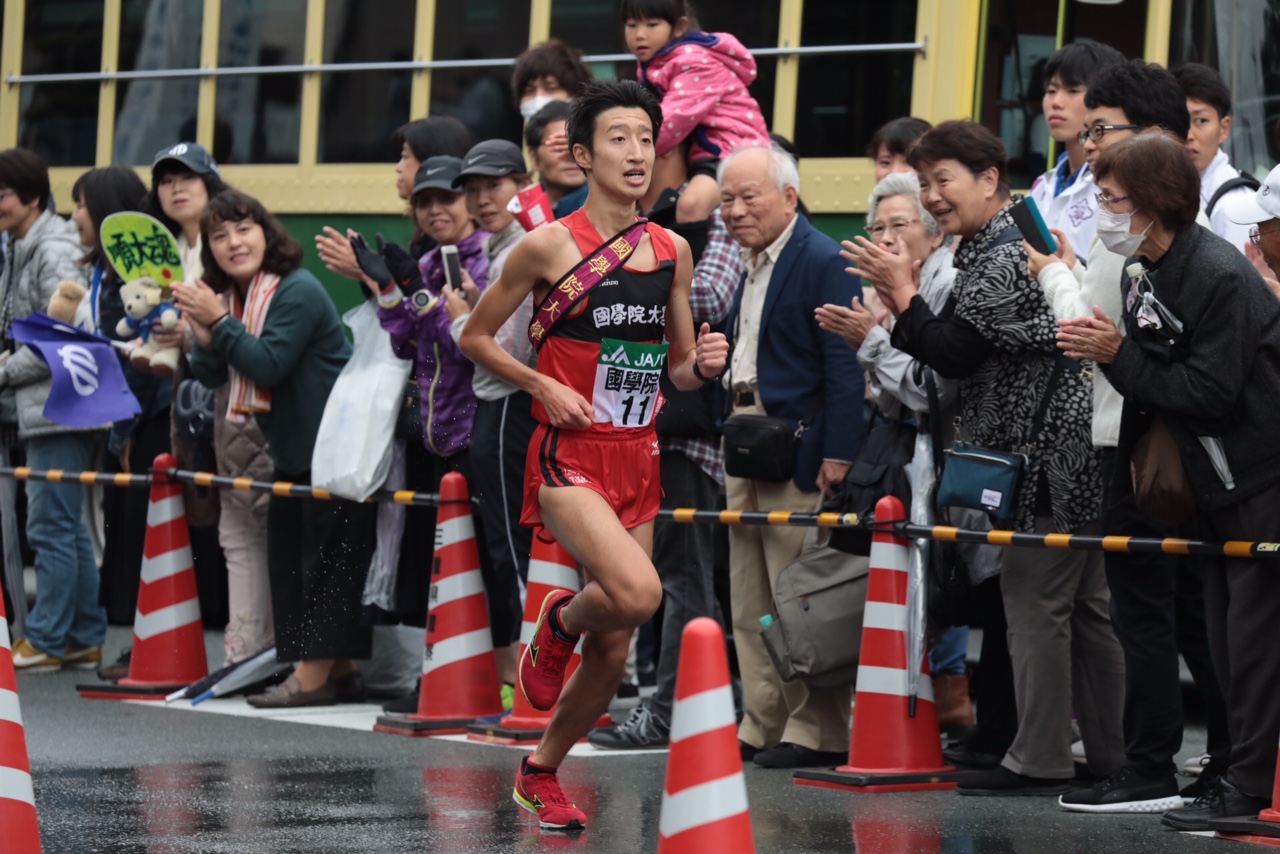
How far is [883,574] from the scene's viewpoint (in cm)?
758

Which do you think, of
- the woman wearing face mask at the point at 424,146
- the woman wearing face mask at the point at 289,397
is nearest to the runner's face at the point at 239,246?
the woman wearing face mask at the point at 289,397

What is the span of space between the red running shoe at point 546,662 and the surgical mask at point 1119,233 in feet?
6.62

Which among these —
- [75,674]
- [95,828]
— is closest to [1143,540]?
[95,828]

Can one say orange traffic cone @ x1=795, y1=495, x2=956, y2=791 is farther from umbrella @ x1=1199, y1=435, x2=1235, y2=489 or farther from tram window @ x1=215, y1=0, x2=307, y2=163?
tram window @ x1=215, y1=0, x2=307, y2=163

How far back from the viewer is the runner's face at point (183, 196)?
10.7 metres

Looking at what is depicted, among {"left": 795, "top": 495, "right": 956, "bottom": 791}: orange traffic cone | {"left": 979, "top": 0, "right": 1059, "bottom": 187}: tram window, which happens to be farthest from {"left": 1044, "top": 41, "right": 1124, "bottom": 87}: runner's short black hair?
{"left": 795, "top": 495, "right": 956, "bottom": 791}: orange traffic cone

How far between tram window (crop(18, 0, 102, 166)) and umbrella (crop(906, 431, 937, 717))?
289 inches

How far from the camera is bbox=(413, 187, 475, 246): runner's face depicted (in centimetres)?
939

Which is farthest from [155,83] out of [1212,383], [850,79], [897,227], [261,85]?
[1212,383]

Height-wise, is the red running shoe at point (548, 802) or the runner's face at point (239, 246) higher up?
the runner's face at point (239, 246)

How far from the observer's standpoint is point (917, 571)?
7.58 metres

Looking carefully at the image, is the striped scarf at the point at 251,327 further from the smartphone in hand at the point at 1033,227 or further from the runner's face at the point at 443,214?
the smartphone in hand at the point at 1033,227

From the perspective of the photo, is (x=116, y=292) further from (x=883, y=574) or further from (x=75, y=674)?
(x=883, y=574)

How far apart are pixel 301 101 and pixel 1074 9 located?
15.2 feet
